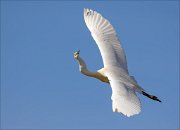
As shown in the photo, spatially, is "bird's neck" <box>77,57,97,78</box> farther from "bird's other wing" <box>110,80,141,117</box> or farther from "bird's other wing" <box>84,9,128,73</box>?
"bird's other wing" <box>110,80,141,117</box>

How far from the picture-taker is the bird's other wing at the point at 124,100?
2595 cm

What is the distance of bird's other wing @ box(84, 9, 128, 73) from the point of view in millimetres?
33750

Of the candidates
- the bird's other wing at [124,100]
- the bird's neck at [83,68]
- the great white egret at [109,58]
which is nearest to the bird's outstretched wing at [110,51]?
the great white egret at [109,58]

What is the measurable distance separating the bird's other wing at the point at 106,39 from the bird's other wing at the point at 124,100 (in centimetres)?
410

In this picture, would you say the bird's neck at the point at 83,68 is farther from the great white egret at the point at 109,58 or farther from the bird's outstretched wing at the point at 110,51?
the bird's outstretched wing at the point at 110,51

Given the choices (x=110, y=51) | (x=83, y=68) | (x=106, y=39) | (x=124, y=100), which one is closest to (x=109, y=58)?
(x=110, y=51)

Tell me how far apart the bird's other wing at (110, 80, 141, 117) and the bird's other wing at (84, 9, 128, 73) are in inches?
161

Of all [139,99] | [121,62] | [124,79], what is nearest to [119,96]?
[139,99]

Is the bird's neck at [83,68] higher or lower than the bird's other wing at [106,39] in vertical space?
lower

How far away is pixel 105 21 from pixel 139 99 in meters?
7.49

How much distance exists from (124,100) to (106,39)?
7817 mm

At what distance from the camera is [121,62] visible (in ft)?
111

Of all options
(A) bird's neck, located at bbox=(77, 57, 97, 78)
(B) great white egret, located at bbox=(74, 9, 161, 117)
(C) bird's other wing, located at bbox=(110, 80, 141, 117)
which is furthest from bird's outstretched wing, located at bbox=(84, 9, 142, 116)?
(A) bird's neck, located at bbox=(77, 57, 97, 78)

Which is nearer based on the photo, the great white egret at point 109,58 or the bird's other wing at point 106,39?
the great white egret at point 109,58
